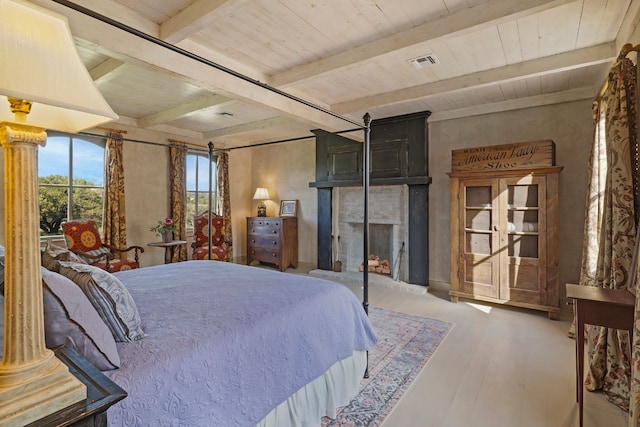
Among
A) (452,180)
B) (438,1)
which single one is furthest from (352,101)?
(438,1)

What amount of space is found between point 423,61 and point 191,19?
198 cm

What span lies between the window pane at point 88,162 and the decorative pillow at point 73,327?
4224 mm

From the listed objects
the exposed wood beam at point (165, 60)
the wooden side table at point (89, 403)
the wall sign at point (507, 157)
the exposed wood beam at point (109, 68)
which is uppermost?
the exposed wood beam at point (109, 68)

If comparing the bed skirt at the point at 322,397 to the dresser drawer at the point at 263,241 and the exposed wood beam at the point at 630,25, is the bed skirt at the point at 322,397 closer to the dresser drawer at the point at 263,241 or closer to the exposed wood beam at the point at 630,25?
the exposed wood beam at the point at 630,25

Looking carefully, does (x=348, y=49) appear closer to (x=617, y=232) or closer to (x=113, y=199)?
(x=617, y=232)

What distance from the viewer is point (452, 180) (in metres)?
3.95

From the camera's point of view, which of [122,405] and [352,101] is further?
[352,101]

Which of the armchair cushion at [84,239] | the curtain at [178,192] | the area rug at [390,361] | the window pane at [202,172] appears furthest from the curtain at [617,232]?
the window pane at [202,172]

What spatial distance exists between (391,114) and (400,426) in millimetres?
3947

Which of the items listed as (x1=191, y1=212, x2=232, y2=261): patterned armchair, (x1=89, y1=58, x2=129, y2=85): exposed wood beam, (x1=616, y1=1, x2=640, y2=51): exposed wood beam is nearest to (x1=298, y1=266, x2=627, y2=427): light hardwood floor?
(x1=616, y1=1, x2=640, y2=51): exposed wood beam

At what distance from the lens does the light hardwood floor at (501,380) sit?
1.88 m

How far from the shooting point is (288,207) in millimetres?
6215

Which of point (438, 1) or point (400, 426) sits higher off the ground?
point (438, 1)

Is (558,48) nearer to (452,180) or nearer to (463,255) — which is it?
(452,180)
